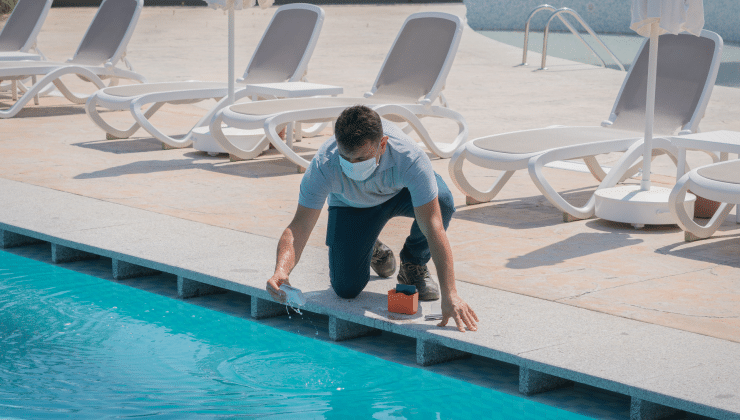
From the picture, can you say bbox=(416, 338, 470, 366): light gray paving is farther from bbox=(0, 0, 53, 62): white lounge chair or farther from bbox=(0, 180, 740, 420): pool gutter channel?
bbox=(0, 0, 53, 62): white lounge chair

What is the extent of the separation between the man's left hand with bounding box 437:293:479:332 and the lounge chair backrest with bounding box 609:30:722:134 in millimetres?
3324

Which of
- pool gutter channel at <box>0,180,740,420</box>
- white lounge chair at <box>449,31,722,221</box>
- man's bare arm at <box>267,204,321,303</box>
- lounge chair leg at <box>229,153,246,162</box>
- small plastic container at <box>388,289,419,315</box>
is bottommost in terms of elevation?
pool gutter channel at <box>0,180,740,420</box>

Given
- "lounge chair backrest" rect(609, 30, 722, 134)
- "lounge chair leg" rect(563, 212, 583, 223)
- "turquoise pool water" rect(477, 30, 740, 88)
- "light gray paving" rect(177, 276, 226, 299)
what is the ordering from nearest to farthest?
"light gray paving" rect(177, 276, 226, 299), "lounge chair leg" rect(563, 212, 583, 223), "lounge chair backrest" rect(609, 30, 722, 134), "turquoise pool water" rect(477, 30, 740, 88)

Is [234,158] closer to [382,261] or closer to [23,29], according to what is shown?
[382,261]

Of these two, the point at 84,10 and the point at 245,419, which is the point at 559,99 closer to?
the point at 245,419

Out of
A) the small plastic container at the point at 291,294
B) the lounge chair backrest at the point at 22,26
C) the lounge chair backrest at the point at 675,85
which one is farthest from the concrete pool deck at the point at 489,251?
the lounge chair backrest at the point at 22,26

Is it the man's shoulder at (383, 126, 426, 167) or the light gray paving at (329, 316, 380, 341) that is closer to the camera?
the man's shoulder at (383, 126, 426, 167)

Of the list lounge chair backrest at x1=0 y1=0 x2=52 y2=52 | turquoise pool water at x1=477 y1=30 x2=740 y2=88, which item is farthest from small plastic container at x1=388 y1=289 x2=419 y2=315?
turquoise pool water at x1=477 y1=30 x2=740 y2=88

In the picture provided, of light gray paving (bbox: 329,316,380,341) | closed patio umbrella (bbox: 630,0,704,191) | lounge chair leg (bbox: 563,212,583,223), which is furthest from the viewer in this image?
lounge chair leg (bbox: 563,212,583,223)

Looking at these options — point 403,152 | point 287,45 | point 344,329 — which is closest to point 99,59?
point 287,45

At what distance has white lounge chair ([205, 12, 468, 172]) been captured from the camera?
7645mm

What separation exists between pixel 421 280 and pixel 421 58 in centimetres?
477

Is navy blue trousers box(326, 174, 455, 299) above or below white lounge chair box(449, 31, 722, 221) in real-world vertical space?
below

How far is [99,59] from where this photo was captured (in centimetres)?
1110
